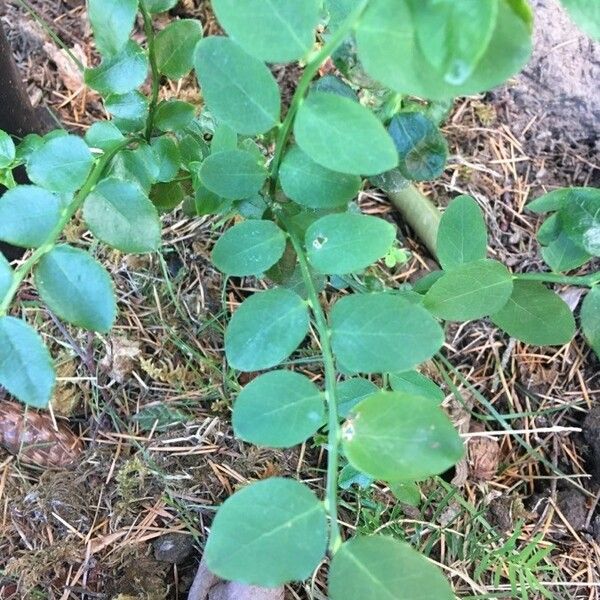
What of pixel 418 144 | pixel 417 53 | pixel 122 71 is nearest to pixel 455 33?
pixel 417 53

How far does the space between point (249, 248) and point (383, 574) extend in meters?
0.42

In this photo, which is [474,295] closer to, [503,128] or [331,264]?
[331,264]

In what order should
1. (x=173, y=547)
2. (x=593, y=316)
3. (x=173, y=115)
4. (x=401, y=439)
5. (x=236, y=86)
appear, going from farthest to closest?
(x=173, y=547) → (x=173, y=115) → (x=593, y=316) → (x=236, y=86) → (x=401, y=439)

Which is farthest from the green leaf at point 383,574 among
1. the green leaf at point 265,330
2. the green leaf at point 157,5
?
the green leaf at point 157,5

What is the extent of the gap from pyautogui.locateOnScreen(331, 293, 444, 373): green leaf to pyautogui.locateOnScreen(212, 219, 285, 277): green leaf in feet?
0.50

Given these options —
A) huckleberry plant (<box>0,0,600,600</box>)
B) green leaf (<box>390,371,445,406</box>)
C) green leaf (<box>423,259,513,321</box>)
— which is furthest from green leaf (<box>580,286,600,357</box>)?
green leaf (<box>390,371,445,406</box>)

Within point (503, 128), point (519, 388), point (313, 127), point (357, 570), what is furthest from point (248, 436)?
point (503, 128)

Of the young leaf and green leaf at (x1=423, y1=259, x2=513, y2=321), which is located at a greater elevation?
the young leaf

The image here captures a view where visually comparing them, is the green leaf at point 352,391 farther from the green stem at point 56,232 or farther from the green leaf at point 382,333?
the green stem at point 56,232

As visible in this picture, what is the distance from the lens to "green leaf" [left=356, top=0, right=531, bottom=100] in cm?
53

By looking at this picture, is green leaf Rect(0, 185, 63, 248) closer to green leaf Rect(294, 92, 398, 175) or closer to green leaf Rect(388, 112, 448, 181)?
green leaf Rect(294, 92, 398, 175)

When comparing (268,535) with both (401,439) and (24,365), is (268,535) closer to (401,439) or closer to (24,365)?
(401,439)

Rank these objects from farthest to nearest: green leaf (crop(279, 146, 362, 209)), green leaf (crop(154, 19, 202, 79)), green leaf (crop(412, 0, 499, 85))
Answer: green leaf (crop(154, 19, 202, 79)) < green leaf (crop(279, 146, 362, 209)) < green leaf (crop(412, 0, 499, 85))

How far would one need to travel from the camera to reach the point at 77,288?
0.74 meters
